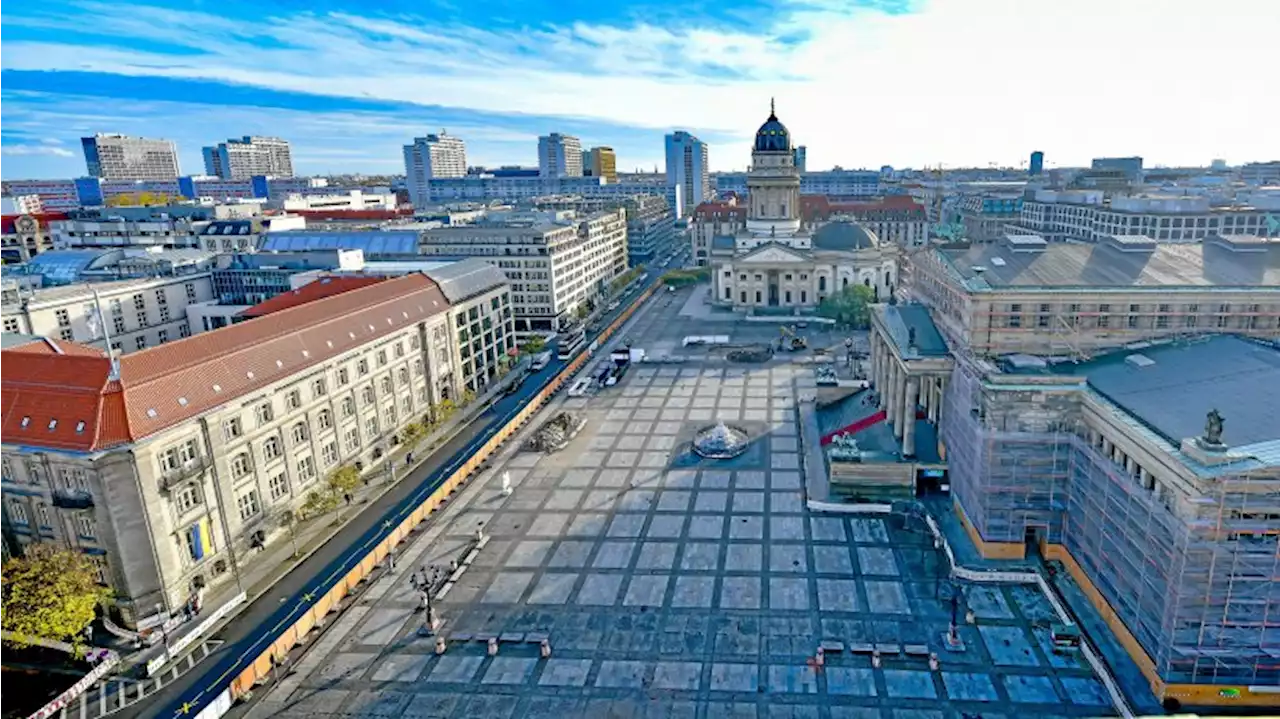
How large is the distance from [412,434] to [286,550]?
2272 cm

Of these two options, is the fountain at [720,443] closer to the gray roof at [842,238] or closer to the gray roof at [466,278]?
the gray roof at [466,278]

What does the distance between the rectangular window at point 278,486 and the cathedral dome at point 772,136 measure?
135651 millimetres

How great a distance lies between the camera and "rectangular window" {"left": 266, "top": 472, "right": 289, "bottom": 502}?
225ft

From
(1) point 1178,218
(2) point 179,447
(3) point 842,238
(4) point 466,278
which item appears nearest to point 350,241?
(4) point 466,278

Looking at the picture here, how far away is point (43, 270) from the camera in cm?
12400

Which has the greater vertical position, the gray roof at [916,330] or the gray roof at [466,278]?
the gray roof at [466,278]

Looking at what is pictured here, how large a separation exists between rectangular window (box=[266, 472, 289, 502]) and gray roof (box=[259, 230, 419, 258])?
251 ft

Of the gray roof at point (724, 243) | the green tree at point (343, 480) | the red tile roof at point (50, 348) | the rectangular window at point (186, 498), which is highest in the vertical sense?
the red tile roof at point (50, 348)

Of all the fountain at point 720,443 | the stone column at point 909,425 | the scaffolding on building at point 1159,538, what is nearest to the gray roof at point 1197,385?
the scaffolding on building at point 1159,538

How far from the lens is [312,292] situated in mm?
103188

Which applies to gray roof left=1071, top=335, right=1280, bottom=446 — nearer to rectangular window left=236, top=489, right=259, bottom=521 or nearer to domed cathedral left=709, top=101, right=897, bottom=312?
rectangular window left=236, top=489, right=259, bottom=521

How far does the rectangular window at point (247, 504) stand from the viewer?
6456 centimetres

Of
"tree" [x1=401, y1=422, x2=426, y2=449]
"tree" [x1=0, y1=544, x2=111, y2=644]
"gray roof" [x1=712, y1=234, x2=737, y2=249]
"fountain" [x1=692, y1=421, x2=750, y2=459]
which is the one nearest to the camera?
"tree" [x1=0, y1=544, x2=111, y2=644]

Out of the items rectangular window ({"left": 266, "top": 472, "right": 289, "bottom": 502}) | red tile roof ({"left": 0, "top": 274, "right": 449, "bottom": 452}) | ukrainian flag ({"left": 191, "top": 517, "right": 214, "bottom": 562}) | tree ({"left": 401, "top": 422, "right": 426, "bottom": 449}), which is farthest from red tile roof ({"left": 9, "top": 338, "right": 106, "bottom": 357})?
tree ({"left": 401, "top": 422, "right": 426, "bottom": 449})
